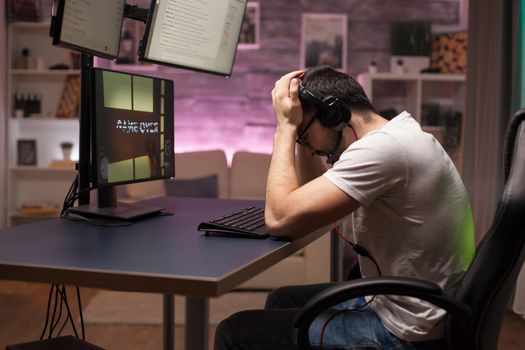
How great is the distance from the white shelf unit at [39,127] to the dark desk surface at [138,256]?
143 inches

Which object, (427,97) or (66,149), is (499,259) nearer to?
(427,97)

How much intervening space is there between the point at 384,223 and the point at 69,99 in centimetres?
413

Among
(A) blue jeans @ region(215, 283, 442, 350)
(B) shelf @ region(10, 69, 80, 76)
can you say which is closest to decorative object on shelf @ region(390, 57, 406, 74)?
(B) shelf @ region(10, 69, 80, 76)

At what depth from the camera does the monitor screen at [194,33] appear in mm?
1939

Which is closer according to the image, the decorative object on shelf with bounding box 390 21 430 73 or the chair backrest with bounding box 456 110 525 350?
the chair backrest with bounding box 456 110 525 350

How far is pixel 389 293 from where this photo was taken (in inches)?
49.8

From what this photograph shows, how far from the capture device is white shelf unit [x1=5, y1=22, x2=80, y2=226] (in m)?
5.12

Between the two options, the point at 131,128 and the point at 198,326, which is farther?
the point at 131,128

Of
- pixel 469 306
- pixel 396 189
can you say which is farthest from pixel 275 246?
pixel 469 306

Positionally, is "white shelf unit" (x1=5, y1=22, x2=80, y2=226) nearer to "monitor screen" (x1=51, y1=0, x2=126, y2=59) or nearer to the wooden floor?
the wooden floor

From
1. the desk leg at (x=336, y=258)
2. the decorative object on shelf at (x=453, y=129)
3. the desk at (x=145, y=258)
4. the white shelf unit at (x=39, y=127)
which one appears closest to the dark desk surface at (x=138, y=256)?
the desk at (x=145, y=258)

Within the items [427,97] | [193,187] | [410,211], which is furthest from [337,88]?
[427,97]

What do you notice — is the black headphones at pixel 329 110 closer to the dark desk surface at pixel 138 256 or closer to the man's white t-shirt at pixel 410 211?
the man's white t-shirt at pixel 410 211

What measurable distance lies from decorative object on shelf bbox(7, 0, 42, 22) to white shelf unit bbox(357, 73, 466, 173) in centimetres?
257
